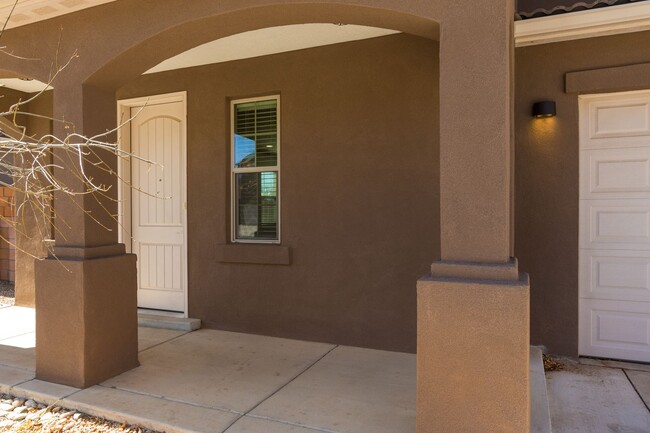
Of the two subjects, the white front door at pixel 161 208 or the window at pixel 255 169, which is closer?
the window at pixel 255 169

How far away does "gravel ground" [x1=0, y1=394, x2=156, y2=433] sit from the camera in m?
3.13

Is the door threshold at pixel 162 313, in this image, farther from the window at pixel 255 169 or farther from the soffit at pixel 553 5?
the soffit at pixel 553 5

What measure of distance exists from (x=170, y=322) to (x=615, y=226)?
15.5 ft

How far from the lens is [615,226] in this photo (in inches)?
166

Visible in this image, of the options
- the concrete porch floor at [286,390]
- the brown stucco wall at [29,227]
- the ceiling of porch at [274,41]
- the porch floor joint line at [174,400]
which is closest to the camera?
the concrete porch floor at [286,390]

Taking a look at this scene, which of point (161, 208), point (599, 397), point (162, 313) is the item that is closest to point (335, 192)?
point (161, 208)

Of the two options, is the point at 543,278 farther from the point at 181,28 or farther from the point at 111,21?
the point at 111,21

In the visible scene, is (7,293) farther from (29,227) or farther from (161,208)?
(161,208)

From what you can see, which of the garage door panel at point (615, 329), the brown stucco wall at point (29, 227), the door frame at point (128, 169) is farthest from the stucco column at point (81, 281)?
the garage door panel at point (615, 329)

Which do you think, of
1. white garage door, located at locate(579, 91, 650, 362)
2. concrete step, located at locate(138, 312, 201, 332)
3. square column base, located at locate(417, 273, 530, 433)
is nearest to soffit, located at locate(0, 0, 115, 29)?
concrete step, located at locate(138, 312, 201, 332)

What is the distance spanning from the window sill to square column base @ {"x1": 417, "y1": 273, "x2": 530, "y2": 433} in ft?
8.44

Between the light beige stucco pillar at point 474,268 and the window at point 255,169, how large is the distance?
2.83m

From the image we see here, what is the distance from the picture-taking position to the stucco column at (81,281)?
12.0 ft

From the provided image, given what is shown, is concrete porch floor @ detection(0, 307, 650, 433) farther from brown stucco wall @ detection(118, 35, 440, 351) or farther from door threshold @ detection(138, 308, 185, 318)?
door threshold @ detection(138, 308, 185, 318)
